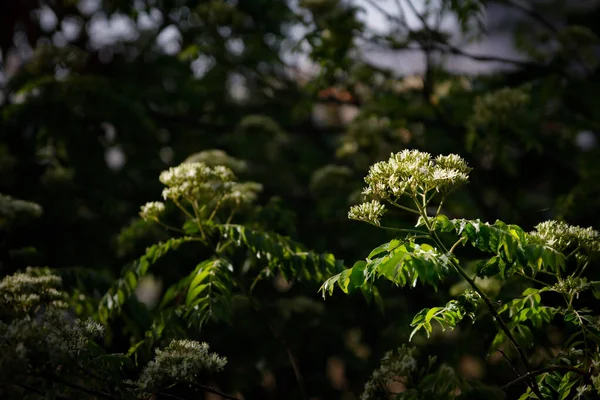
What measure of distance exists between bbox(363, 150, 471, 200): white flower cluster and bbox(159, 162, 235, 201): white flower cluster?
1.09 m

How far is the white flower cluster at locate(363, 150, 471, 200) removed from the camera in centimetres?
226

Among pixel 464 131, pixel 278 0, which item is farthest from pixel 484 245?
pixel 278 0

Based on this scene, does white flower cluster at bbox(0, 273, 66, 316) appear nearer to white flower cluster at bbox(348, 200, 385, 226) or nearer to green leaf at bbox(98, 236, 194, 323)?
green leaf at bbox(98, 236, 194, 323)

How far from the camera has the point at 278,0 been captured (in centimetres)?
656

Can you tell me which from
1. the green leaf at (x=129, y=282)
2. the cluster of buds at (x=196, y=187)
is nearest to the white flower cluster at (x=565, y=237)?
the cluster of buds at (x=196, y=187)

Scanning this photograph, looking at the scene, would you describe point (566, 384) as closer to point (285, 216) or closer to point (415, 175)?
point (415, 175)

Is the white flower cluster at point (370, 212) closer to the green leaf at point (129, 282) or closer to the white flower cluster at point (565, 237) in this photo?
the white flower cluster at point (565, 237)

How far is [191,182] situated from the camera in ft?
10.2

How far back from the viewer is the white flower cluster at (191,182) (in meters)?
3.09

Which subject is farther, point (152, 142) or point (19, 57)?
point (19, 57)

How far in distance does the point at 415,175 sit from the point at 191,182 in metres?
1.33

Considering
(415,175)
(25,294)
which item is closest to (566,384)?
(415,175)

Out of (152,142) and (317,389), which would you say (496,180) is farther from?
(152,142)

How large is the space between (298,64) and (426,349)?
14.6ft
